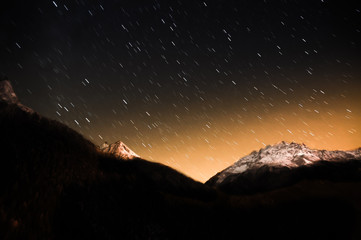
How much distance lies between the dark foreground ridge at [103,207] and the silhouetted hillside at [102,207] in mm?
11

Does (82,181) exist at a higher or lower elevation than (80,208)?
higher

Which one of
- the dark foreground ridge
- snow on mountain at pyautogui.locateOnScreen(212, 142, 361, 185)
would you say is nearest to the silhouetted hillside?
the dark foreground ridge

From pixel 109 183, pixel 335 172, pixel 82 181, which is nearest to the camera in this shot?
pixel 82 181

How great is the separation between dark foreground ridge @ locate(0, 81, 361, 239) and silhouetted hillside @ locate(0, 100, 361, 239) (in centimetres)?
1

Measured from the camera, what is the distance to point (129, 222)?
3398mm

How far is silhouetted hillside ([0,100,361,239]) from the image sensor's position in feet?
8.24

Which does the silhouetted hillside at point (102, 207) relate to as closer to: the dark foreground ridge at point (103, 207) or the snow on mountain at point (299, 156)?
the dark foreground ridge at point (103, 207)

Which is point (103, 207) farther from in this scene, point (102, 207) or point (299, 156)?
point (299, 156)

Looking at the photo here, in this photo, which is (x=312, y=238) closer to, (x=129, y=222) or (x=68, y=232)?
(x=129, y=222)

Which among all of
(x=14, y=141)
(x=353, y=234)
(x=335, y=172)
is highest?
(x=335, y=172)

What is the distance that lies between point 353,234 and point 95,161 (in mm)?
8762

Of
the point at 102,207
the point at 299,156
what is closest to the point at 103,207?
the point at 102,207

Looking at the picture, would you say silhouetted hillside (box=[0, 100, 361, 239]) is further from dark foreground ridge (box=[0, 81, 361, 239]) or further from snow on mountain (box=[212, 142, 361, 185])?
snow on mountain (box=[212, 142, 361, 185])

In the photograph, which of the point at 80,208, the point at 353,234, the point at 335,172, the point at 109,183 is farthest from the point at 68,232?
the point at 335,172
